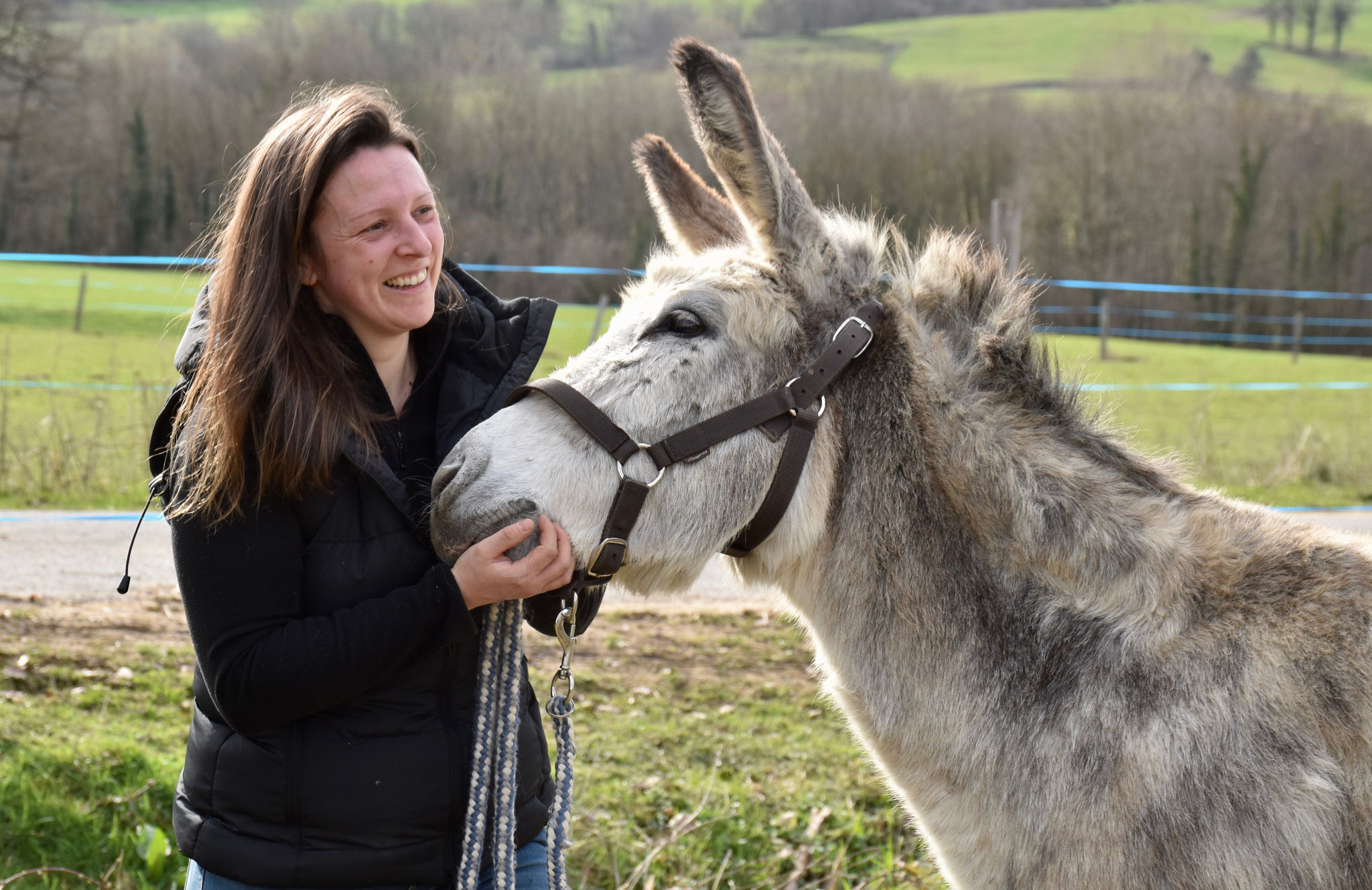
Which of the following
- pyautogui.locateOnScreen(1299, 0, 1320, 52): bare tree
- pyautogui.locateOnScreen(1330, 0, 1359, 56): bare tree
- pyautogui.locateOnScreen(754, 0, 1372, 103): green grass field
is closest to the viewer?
pyautogui.locateOnScreen(754, 0, 1372, 103): green grass field

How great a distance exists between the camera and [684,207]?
2.62 m

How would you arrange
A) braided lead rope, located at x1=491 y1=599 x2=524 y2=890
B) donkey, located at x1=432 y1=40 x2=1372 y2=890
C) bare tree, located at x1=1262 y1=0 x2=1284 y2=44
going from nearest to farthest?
donkey, located at x1=432 y1=40 x2=1372 y2=890, braided lead rope, located at x1=491 y1=599 x2=524 y2=890, bare tree, located at x1=1262 y1=0 x2=1284 y2=44

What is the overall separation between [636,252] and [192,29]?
3694cm

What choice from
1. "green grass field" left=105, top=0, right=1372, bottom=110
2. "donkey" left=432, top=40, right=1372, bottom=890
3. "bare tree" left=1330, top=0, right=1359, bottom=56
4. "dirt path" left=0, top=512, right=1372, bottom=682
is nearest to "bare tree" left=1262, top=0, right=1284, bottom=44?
"green grass field" left=105, top=0, right=1372, bottom=110

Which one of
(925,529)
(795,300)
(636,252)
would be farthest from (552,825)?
(636,252)

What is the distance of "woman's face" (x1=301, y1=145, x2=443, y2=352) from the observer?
216 cm

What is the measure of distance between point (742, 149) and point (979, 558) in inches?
37.7

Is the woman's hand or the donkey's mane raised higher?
the donkey's mane

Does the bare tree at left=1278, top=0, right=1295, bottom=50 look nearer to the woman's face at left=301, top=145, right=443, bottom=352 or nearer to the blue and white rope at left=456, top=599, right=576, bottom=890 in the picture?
the woman's face at left=301, top=145, right=443, bottom=352

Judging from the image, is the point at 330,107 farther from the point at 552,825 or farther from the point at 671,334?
the point at 552,825

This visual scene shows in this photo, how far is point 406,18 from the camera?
64750 mm

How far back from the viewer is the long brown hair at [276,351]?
198 centimetres

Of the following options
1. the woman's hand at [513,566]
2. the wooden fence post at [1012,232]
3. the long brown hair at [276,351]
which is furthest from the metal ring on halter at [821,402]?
the wooden fence post at [1012,232]

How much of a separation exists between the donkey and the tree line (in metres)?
31.2
